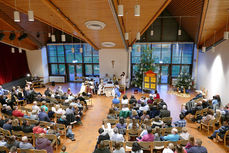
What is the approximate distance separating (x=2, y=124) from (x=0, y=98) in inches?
134

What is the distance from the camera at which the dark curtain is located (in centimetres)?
1241

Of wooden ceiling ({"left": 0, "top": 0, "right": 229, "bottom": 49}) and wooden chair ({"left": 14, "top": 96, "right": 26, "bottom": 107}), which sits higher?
wooden ceiling ({"left": 0, "top": 0, "right": 229, "bottom": 49})

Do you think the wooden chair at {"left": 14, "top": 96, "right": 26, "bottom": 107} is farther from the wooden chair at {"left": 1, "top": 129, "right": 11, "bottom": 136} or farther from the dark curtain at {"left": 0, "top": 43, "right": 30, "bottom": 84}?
the wooden chair at {"left": 1, "top": 129, "right": 11, "bottom": 136}

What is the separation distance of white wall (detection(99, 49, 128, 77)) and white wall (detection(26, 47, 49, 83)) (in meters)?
5.60

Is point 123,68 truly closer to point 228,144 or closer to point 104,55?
point 104,55

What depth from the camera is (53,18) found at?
764 cm

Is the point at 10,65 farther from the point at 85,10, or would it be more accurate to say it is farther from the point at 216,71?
the point at 216,71

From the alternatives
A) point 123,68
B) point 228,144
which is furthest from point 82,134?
point 123,68

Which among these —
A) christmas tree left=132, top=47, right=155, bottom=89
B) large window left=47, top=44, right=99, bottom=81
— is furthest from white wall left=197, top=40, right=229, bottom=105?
large window left=47, top=44, right=99, bottom=81

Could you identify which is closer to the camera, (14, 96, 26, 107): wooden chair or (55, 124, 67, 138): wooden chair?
(55, 124, 67, 138): wooden chair

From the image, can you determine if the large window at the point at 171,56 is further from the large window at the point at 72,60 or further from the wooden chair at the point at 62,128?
the wooden chair at the point at 62,128

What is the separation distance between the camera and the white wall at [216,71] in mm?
8180

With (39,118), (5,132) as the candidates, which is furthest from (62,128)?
(5,132)

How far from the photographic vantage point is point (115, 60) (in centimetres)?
1379
